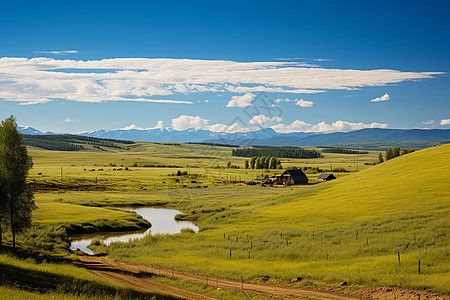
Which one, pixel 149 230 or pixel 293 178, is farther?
pixel 293 178

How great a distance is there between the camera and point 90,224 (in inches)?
2416

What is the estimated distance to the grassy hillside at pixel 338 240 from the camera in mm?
29047

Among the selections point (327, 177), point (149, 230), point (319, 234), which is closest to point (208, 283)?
point (319, 234)

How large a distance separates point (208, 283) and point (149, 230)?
28.1m

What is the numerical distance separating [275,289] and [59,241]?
99.2ft

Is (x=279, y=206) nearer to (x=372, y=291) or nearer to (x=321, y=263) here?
(x=321, y=263)

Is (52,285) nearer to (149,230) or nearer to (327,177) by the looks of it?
(149,230)

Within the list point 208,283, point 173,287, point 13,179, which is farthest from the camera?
point 13,179

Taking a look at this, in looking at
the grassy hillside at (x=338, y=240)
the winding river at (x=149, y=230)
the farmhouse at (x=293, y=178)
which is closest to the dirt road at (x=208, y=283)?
the grassy hillside at (x=338, y=240)

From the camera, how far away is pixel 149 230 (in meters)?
56.0

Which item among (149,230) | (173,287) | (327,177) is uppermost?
(173,287)

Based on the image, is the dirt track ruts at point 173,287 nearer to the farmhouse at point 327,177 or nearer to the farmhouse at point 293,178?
the farmhouse at point 293,178

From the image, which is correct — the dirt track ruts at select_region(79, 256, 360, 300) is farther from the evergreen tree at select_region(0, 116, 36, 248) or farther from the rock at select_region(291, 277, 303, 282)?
the evergreen tree at select_region(0, 116, 36, 248)

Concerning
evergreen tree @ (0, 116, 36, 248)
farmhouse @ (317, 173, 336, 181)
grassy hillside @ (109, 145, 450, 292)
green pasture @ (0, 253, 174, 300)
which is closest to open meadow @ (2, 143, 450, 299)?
grassy hillside @ (109, 145, 450, 292)
